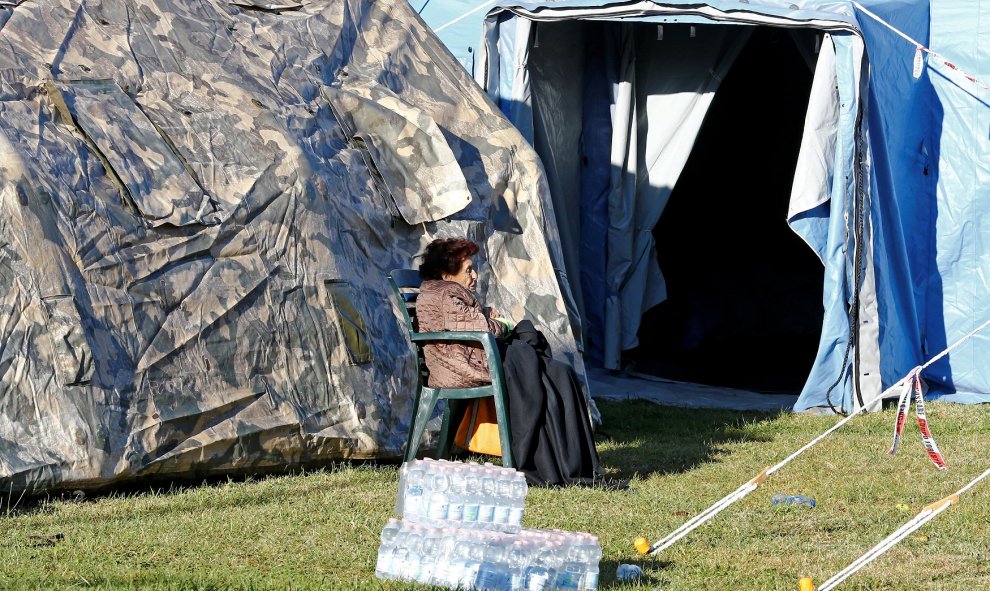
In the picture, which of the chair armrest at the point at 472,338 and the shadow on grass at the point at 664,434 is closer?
the chair armrest at the point at 472,338

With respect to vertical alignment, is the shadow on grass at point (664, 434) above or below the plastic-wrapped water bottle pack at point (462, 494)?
below

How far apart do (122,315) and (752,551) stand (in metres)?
2.35

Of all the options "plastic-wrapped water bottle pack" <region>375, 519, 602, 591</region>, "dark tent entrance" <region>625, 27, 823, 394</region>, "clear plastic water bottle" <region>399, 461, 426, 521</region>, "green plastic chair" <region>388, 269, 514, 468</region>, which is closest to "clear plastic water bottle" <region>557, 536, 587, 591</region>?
"plastic-wrapped water bottle pack" <region>375, 519, 602, 591</region>

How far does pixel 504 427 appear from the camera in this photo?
→ 4863 millimetres

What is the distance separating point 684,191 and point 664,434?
178 inches

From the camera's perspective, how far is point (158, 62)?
5465mm

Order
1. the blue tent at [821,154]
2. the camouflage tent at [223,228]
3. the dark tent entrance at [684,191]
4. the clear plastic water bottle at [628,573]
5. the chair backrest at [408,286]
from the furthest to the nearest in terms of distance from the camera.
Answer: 1. the dark tent entrance at [684,191]
2. the blue tent at [821,154]
3. the chair backrest at [408,286]
4. the camouflage tent at [223,228]
5. the clear plastic water bottle at [628,573]

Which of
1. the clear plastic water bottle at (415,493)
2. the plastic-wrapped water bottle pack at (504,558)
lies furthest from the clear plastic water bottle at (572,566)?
the clear plastic water bottle at (415,493)

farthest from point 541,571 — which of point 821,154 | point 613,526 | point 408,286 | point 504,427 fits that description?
point 821,154

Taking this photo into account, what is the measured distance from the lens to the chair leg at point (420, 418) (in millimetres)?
4898

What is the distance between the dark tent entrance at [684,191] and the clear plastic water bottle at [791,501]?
11.3 ft

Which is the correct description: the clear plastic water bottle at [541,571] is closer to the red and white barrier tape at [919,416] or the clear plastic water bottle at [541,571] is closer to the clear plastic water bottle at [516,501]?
the clear plastic water bottle at [516,501]

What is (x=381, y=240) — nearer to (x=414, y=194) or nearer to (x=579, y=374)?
(x=414, y=194)

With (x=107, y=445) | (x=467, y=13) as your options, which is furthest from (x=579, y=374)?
(x=467, y=13)
